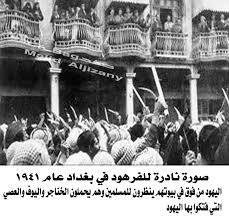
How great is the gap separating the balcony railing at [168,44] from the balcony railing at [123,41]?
22.1 inches

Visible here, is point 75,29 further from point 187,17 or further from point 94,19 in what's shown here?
point 187,17

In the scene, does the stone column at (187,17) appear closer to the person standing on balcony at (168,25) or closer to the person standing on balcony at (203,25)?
the person standing on balcony at (203,25)

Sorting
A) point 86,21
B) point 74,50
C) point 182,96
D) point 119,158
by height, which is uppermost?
point 86,21

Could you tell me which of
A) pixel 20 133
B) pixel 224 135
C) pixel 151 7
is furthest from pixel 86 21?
pixel 224 135

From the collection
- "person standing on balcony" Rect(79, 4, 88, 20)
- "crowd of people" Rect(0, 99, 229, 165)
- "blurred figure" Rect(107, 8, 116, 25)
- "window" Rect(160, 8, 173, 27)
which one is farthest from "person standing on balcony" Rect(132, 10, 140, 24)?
"crowd of people" Rect(0, 99, 229, 165)

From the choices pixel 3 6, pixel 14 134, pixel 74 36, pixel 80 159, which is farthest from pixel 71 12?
pixel 80 159

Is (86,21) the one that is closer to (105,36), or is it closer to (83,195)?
(105,36)

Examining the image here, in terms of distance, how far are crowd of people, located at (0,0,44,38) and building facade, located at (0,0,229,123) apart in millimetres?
24

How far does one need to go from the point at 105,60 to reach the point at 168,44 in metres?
2.05

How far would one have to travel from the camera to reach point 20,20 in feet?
36.4

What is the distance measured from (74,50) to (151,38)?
110 inches

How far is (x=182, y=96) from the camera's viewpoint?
1469 cm

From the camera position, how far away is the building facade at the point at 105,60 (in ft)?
38.6

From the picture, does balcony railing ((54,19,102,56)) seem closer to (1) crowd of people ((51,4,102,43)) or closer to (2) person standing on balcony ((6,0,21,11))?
(1) crowd of people ((51,4,102,43))
